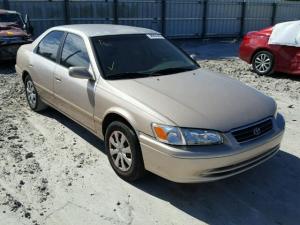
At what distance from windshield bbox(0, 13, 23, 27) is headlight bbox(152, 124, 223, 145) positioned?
9483 millimetres

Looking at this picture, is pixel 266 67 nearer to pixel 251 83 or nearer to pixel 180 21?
pixel 251 83

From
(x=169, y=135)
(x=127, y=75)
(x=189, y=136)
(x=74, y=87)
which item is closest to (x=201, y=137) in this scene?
(x=189, y=136)

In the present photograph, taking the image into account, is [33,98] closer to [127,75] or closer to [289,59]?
[127,75]

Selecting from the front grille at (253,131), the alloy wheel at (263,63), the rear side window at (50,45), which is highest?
the rear side window at (50,45)

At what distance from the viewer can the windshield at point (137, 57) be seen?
181 inches

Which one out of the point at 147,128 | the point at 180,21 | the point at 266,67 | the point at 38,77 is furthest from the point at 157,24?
the point at 147,128

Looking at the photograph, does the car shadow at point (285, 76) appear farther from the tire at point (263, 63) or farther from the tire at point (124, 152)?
the tire at point (124, 152)

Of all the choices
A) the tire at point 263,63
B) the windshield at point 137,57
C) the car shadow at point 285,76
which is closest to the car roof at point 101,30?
the windshield at point 137,57

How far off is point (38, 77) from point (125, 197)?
2.81m

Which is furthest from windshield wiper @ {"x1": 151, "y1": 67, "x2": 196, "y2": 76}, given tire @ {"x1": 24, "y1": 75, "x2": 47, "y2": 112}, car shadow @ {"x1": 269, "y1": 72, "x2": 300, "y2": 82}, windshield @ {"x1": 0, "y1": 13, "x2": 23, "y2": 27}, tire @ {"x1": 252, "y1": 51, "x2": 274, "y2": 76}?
windshield @ {"x1": 0, "y1": 13, "x2": 23, "y2": 27}

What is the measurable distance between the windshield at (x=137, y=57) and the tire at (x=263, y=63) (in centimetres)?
484

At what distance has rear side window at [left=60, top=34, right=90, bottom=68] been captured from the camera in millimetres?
4809

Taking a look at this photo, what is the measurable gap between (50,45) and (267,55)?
5885 mm

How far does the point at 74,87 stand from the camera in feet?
15.9
